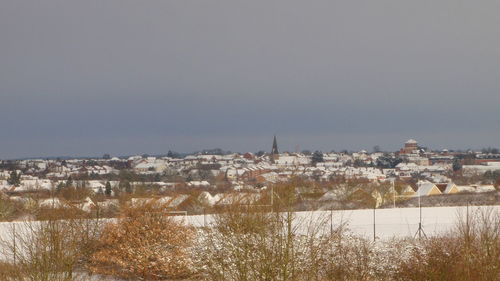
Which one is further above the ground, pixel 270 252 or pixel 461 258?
pixel 270 252

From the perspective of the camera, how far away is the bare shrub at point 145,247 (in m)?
16.1

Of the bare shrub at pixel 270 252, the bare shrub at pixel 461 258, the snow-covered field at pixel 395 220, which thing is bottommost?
the snow-covered field at pixel 395 220

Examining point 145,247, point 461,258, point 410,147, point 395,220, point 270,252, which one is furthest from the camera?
point 410,147

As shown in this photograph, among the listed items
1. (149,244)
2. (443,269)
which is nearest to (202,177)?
(149,244)

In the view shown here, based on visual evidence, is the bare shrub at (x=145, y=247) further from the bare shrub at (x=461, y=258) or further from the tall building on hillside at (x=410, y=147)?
the tall building on hillside at (x=410, y=147)

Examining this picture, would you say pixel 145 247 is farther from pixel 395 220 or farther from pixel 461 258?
pixel 395 220

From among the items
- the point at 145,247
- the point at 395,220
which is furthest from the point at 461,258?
the point at 395,220

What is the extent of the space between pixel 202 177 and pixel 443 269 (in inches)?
2139

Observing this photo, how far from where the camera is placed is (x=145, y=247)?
16891 mm

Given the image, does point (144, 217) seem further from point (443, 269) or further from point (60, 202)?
point (443, 269)

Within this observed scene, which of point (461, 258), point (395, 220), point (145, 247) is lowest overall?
point (395, 220)

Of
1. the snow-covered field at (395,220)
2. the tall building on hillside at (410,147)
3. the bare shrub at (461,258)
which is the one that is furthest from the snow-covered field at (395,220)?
the tall building on hillside at (410,147)

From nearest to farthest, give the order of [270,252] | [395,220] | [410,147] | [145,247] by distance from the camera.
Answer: [270,252]
[145,247]
[395,220]
[410,147]

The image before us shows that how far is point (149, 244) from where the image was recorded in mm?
17219
